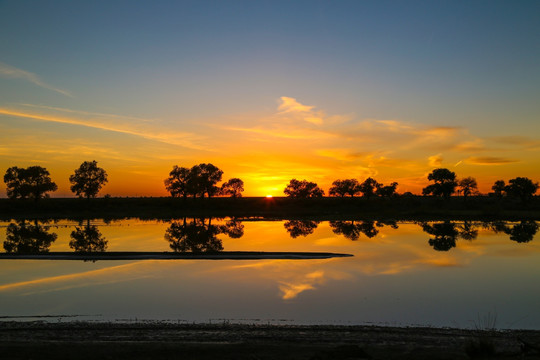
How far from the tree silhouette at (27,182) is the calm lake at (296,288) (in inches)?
3491

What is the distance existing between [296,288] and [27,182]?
11993cm

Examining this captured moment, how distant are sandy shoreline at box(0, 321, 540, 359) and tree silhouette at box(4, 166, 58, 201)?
116644 millimetres

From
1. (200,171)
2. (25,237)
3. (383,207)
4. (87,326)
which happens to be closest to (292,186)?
(200,171)

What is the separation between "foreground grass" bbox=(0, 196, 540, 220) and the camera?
8929 cm

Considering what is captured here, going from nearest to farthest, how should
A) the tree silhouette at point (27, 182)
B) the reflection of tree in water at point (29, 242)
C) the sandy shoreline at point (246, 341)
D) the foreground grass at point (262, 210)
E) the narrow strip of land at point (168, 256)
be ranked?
the sandy shoreline at point (246, 341) → the narrow strip of land at point (168, 256) → the reflection of tree in water at point (29, 242) → the foreground grass at point (262, 210) → the tree silhouette at point (27, 182)

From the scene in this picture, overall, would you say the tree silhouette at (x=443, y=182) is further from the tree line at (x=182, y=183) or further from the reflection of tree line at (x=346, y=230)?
the reflection of tree line at (x=346, y=230)

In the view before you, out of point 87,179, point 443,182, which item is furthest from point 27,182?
point 443,182

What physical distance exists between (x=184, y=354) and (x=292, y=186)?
17793cm

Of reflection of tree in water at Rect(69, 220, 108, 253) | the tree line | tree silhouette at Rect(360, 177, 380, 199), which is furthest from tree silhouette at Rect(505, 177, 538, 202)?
reflection of tree in water at Rect(69, 220, 108, 253)

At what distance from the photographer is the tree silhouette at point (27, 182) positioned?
11469 centimetres

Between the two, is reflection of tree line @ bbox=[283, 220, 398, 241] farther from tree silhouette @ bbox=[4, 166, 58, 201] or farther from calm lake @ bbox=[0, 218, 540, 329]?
tree silhouette @ bbox=[4, 166, 58, 201]

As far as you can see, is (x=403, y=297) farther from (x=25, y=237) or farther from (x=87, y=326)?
(x=25, y=237)

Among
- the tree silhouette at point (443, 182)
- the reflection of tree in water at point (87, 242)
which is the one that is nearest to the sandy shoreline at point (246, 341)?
the reflection of tree in water at point (87, 242)

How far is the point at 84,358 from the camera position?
10555mm
